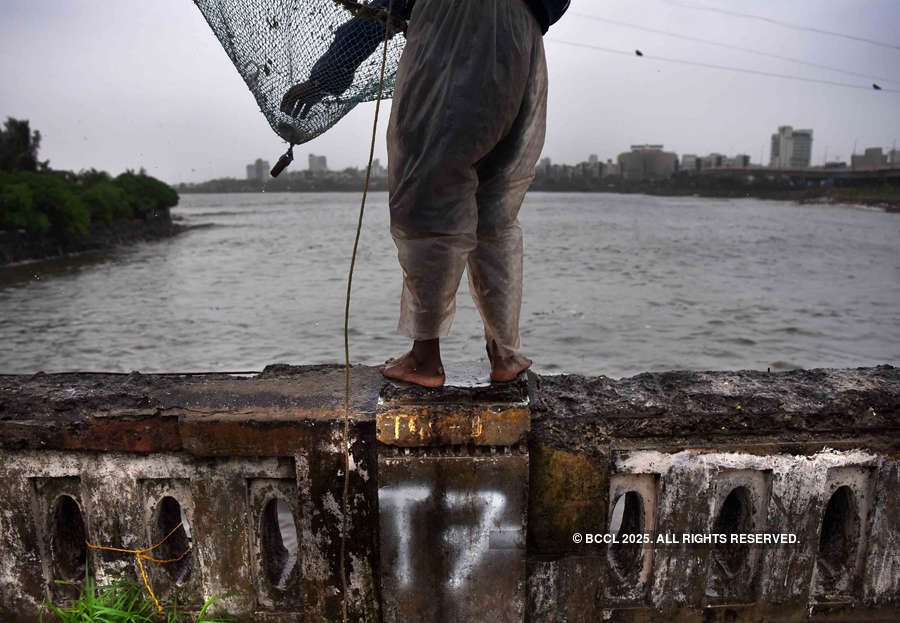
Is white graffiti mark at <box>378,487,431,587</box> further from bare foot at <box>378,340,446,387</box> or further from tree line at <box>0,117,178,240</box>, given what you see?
tree line at <box>0,117,178,240</box>

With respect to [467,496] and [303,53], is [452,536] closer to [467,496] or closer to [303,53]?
[467,496]

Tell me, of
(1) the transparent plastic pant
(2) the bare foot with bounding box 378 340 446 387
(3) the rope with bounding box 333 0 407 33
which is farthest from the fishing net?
(2) the bare foot with bounding box 378 340 446 387

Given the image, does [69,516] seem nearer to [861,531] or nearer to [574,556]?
[574,556]

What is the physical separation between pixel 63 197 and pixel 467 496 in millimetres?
23456

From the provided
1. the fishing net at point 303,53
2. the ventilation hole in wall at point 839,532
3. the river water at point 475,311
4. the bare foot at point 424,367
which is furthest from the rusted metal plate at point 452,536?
the river water at point 475,311

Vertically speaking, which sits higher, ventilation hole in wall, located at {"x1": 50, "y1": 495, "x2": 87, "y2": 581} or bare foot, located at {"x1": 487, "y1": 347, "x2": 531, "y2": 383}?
bare foot, located at {"x1": 487, "y1": 347, "x2": 531, "y2": 383}

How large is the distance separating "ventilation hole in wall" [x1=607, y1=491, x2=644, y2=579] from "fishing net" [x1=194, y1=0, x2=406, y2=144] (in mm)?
1694

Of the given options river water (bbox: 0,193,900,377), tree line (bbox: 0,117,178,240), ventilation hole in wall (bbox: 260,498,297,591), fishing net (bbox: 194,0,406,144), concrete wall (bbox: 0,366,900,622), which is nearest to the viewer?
concrete wall (bbox: 0,366,900,622)

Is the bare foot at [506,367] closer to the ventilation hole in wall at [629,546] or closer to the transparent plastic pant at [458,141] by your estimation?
the transparent plastic pant at [458,141]

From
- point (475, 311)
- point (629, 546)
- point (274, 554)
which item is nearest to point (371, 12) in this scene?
point (274, 554)

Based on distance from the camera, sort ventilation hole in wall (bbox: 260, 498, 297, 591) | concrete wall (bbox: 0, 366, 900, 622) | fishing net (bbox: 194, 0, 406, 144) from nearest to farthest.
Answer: concrete wall (bbox: 0, 366, 900, 622)
ventilation hole in wall (bbox: 260, 498, 297, 591)
fishing net (bbox: 194, 0, 406, 144)

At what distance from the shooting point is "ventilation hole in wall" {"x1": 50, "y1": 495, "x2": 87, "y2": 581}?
2.13 m

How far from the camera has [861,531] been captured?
2104 mm

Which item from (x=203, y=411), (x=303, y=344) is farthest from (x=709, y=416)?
(x=303, y=344)
